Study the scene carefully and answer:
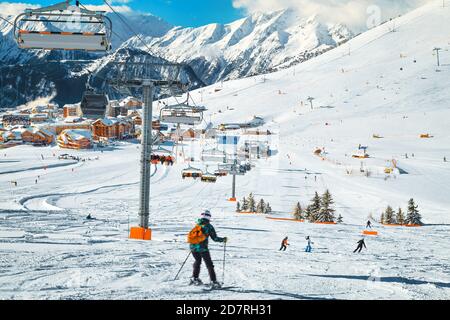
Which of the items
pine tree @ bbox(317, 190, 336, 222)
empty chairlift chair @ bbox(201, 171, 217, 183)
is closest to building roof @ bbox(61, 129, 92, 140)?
empty chairlift chair @ bbox(201, 171, 217, 183)

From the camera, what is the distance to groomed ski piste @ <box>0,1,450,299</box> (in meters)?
6.70

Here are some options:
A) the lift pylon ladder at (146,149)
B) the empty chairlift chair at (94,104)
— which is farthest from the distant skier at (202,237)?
the empty chairlift chair at (94,104)

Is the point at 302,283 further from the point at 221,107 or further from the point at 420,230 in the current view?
the point at 221,107

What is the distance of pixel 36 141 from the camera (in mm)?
63531

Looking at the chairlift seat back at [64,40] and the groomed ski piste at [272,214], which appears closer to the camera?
the groomed ski piste at [272,214]

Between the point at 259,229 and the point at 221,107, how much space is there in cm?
8372

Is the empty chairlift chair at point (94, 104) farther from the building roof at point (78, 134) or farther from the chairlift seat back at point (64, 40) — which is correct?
the building roof at point (78, 134)

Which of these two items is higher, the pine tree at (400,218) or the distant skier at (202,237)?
the distant skier at (202,237)

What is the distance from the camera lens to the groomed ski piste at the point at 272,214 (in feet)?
22.0

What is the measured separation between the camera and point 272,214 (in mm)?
24688

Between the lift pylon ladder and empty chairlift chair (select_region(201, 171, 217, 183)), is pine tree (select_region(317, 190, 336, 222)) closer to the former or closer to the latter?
the lift pylon ladder

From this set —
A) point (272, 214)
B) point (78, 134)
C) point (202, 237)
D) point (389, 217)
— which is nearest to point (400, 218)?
point (389, 217)

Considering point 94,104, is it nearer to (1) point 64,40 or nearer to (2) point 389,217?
(1) point 64,40
